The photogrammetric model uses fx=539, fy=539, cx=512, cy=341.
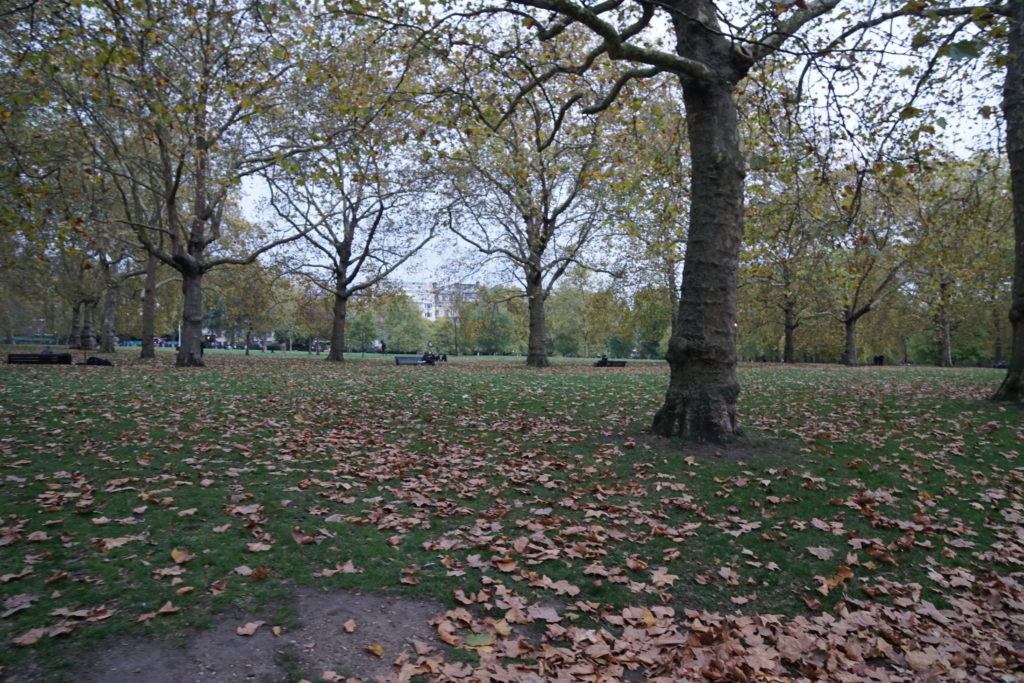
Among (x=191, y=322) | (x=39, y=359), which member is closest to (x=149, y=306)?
(x=191, y=322)

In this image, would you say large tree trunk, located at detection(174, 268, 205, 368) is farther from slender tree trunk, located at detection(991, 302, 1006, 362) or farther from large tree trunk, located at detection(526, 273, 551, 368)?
Result: slender tree trunk, located at detection(991, 302, 1006, 362)

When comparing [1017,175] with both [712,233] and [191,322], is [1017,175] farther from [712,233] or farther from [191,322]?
[191,322]

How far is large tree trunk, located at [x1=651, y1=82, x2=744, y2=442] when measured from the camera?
714cm

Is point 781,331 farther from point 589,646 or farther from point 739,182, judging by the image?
point 589,646

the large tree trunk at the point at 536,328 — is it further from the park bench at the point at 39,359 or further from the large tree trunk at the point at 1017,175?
the park bench at the point at 39,359

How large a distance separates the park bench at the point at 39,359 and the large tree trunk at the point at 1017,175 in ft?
89.0

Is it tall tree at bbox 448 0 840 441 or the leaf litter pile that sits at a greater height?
tall tree at bbox 448 0 840 441

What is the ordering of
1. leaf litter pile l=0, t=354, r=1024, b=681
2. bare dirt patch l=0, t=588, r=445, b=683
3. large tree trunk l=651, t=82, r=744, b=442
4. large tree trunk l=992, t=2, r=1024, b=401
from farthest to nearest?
large tree trunk l=992, t=2, r=1024, b=401
large tree trunk l=651, t=82, r=744, b=442
leaf litter pile l=0, t=354, r=1024, b=681
bare dirt patch l=0, t=588, r=445, b=683

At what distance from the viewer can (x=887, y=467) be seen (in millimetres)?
6641

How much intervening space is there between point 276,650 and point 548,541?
7.80 ft

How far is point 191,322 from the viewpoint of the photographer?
21.3 m

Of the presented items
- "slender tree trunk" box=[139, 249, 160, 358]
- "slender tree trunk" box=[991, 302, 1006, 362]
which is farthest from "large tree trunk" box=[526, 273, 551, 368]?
"slender tree trunk" box=[991, 302, 1006, 362]

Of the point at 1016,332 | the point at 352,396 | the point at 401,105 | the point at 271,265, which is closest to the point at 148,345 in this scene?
the point at 271,265

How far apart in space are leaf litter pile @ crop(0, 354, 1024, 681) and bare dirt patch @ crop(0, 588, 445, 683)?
7 cm
